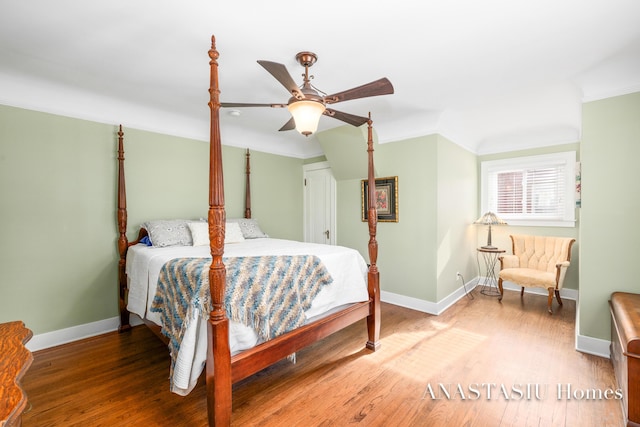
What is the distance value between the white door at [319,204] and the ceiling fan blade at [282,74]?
9.32ft

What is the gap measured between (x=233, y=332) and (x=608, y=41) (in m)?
3.16

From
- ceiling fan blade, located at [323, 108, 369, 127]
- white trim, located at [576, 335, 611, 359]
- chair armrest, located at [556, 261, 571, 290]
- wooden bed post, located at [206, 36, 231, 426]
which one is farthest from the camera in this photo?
chair armrest, located at [556, 261, 571, 290]

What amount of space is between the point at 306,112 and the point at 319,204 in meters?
2.92

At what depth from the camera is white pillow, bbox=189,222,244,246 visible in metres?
3.08

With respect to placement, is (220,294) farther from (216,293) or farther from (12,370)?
(12,370)

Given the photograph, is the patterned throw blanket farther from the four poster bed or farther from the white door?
the white door

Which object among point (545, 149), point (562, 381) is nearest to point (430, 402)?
point (562, 381)

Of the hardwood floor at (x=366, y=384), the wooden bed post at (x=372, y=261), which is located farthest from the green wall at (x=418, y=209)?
the wooden bed post at (x=372, y=261)

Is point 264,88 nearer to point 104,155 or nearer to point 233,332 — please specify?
point 104,155

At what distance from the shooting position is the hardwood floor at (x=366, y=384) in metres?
1.80

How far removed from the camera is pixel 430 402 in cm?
195

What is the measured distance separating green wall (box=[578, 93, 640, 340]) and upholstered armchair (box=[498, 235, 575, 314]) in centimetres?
110

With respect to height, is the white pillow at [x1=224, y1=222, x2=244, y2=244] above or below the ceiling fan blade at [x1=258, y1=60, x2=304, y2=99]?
below

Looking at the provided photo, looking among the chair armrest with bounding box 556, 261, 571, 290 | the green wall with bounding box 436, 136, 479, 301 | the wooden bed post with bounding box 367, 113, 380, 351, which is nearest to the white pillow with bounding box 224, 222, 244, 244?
the wooden bed post with bounding box 367, 113, 380, 351
